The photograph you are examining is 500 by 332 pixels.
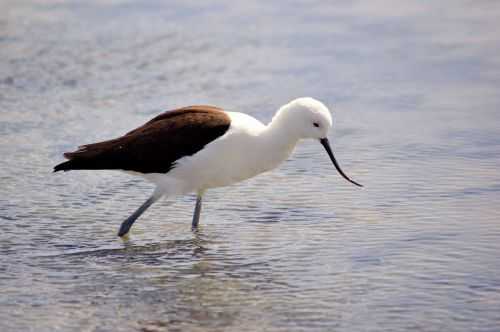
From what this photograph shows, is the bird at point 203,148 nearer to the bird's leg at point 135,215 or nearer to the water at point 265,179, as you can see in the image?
the bird's leg at point 135,215

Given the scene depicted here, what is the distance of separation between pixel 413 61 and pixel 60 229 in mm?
5353

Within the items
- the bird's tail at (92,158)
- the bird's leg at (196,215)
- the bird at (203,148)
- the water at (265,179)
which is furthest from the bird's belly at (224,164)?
the bird's tail at (92,158)

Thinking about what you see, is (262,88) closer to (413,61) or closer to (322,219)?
(413,61)

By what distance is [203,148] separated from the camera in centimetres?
757

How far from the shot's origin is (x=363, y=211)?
7.87 m

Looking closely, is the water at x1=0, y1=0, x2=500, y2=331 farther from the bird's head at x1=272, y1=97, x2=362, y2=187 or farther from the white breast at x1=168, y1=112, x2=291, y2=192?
the bird's head at x1=272, y1=97, x2=362, y2=187

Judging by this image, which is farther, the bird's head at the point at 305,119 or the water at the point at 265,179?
the bird's head at the point at 305,119

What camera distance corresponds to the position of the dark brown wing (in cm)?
758

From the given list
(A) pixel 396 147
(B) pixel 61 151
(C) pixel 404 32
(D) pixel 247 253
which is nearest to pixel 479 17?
(C) pixel 404 32

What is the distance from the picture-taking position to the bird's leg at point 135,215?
7.56m

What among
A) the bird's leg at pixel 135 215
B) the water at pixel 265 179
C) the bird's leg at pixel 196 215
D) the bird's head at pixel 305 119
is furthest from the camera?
the bird's leg at pixel 196 215

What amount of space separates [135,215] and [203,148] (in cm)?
66

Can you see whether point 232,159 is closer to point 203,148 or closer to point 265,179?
point 203,148

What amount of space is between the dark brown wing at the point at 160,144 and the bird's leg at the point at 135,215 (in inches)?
7.4
